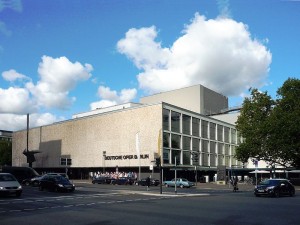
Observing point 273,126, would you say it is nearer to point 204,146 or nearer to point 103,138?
point 204,146

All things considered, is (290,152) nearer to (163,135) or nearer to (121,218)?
(163,135)

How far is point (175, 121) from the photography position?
250ft

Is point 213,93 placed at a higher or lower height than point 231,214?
higher

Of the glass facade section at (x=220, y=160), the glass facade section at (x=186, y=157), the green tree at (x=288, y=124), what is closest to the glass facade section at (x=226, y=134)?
the glass facade section at (x=220, y=160)

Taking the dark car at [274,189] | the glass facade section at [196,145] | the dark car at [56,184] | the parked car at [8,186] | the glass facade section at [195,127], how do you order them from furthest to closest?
the glass facade section at [195,127], the glass facade section at [196,145], the dark car at [56,184], the dark car at [274,189], the parked car at [8,186]

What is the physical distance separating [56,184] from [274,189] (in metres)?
18.0

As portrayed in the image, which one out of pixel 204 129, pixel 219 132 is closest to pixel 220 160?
pixel 219 132

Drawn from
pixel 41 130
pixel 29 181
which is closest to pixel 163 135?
pixel 29 181

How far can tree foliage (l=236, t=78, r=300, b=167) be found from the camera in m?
56.7

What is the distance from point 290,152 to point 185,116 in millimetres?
26787

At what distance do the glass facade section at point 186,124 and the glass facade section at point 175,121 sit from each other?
6.31 ft

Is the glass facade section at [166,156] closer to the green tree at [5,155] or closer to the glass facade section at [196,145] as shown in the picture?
the glass facade section at [196,145]

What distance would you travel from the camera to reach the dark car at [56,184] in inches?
1352

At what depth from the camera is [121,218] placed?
50.6 ft
